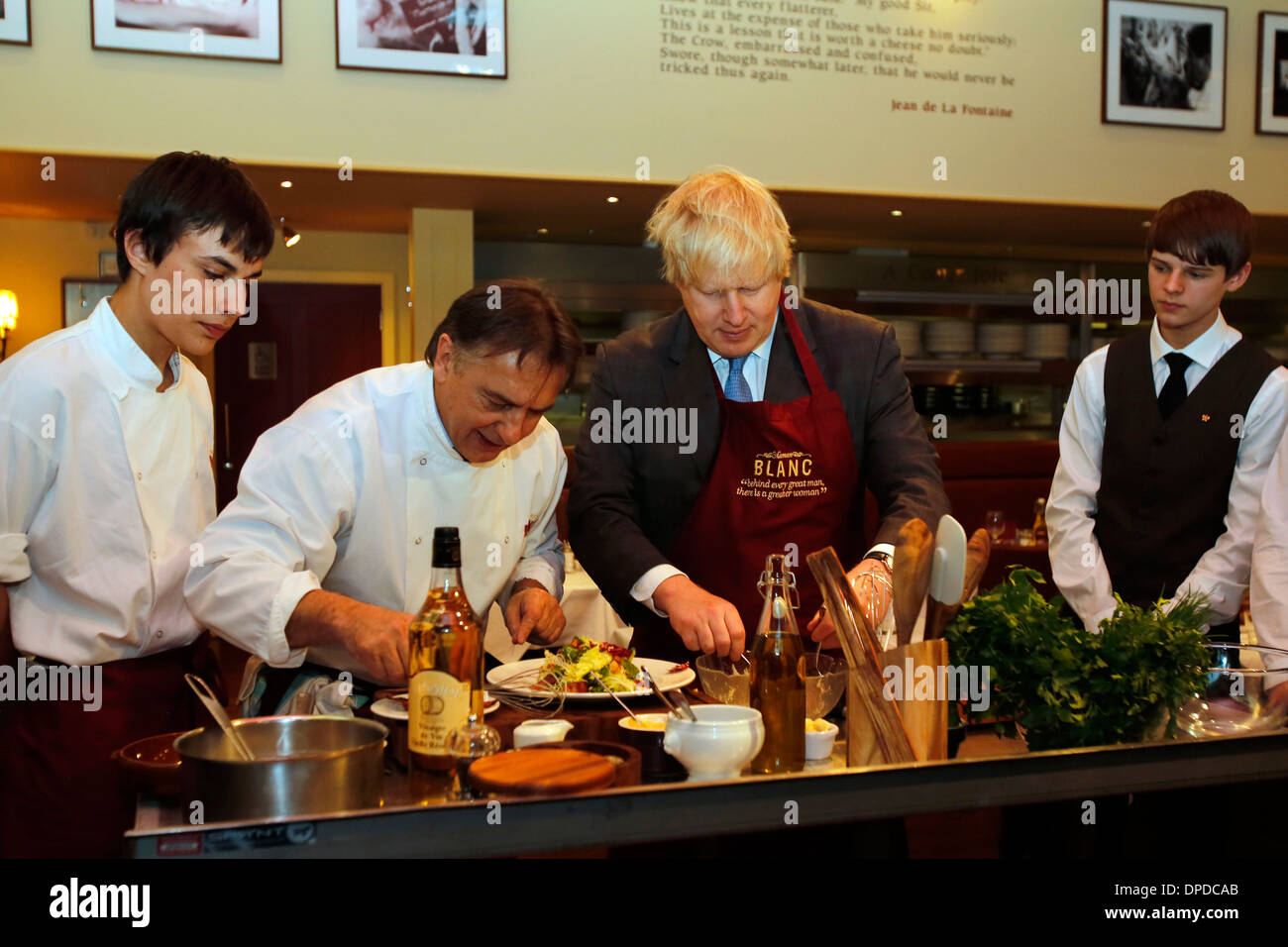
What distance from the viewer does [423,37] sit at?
5.38 m

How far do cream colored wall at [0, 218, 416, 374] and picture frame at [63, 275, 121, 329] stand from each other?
2.0 inches

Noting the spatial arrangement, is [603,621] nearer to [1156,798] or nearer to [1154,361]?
[1154,361]

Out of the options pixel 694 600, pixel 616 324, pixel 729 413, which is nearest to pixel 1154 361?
pixel 729 413

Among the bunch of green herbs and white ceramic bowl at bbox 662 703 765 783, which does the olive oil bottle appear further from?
the bunch of green herbs

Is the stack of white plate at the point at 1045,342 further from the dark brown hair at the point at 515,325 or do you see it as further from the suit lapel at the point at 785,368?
the dark brown hair at the point at 515,325

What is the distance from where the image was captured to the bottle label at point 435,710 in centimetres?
116

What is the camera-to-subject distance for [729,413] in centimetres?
198

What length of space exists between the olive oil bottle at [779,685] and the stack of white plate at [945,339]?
5.79 metres

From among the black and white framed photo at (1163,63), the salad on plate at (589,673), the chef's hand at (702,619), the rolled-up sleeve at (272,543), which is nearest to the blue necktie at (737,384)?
the chef's hand at (702,619)

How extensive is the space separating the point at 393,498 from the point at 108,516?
44 cm

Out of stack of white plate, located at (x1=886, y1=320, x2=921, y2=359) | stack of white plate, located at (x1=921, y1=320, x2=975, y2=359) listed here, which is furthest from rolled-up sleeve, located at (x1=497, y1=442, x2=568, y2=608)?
stack of white plate, located at (x1=921, y1=320, x2=975, y2=359)

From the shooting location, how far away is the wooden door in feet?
25.6

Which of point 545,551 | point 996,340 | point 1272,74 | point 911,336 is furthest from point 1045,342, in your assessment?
point 545,551
